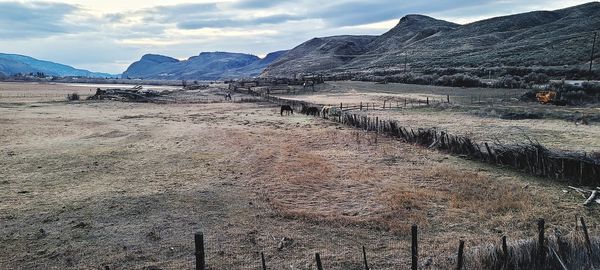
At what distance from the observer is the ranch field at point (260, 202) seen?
9156 mm

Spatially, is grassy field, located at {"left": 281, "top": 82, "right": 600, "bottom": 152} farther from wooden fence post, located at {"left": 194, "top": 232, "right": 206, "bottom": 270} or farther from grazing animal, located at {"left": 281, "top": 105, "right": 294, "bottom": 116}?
wooden fence post, located at {"left": 194, "top": 232, "right": 206, "bottom": 270}

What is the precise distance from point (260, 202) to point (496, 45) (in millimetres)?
98003

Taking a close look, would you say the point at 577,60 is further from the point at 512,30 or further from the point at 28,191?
the point at 28,191

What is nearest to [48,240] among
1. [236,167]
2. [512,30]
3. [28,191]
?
[28,191]

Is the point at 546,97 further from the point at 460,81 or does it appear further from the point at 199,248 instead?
the point at 199,248

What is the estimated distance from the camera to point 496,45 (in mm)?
97438

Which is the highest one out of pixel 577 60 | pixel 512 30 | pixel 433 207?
pixel 512 30

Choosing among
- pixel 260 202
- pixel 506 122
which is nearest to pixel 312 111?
pixel 506 122

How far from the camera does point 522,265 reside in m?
7.34

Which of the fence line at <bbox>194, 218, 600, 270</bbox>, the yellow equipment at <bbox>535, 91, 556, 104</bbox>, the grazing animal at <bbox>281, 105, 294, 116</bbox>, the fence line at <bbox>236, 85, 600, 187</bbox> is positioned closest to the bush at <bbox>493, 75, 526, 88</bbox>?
the yellow equipment at <bbox>535, 91, 556, 104</bbox>

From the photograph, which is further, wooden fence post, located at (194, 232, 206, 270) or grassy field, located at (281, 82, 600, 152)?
grassy field, located at (281, 82, 600, 152)

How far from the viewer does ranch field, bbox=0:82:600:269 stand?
9156 mm

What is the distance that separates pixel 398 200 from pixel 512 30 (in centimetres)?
12193

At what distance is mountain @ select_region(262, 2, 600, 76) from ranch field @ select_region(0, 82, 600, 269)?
2282 inches
